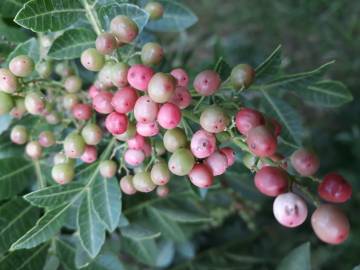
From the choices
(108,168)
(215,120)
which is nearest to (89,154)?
(108,168)

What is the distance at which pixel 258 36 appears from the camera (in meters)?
3.88

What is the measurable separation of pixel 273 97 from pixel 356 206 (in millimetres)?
1569

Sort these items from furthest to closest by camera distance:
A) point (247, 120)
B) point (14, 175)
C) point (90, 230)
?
point (14, 175)
point (90, 230)
point (247, 120)

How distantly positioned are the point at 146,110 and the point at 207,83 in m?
0.18

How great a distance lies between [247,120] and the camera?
41.9 inches

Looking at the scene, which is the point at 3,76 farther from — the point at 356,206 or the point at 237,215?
the point at 356,206

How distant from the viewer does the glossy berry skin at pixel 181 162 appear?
1.10 meters

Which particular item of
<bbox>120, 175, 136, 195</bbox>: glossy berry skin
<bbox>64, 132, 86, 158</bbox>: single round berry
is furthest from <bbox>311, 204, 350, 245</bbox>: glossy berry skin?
<bbox>64, 132, 86, 158</bbox>: single round berry

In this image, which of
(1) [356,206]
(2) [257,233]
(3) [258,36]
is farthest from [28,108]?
(3) [258,36]

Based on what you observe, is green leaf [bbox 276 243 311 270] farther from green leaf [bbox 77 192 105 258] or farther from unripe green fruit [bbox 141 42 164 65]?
unripe green fruit [bbox 141 42 164 65]

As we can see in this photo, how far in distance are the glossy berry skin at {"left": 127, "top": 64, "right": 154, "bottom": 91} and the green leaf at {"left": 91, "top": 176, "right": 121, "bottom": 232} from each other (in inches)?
14.6

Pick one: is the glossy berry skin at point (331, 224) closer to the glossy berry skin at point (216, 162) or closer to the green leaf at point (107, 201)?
the glossy berry skin at point (216, 162)

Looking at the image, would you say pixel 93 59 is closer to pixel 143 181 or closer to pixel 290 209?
pixel 143 181

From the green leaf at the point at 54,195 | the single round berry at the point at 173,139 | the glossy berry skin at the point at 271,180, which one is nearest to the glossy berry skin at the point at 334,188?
the glossy berry skin at the point at 271,180
